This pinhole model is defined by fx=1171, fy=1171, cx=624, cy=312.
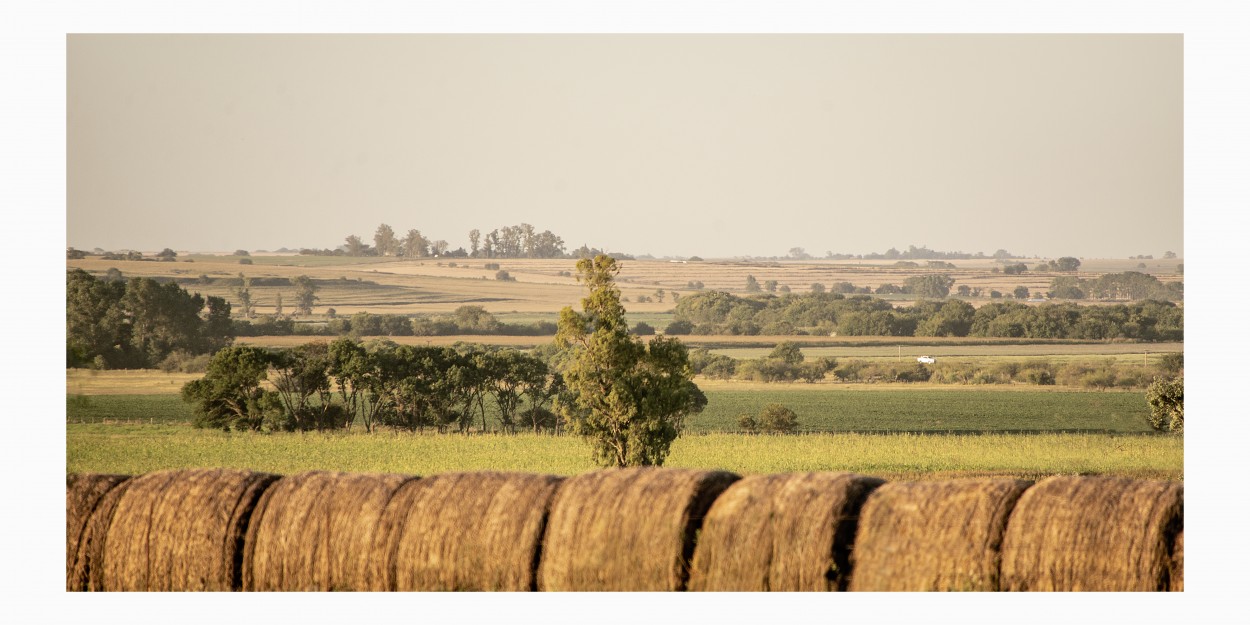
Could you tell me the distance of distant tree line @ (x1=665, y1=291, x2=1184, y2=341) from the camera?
277 feet

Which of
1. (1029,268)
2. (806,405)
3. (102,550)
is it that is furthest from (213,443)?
(1029,268)

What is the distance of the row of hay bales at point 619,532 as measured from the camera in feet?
33.1

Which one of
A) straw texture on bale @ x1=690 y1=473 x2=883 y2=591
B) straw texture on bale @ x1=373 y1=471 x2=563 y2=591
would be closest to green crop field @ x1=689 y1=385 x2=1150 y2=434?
straw texture on bale @ x1=373 y1=471 x2=563 y2=591

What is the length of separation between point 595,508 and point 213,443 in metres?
31.9

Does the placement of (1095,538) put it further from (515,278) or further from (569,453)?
(515,278)

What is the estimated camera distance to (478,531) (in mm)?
10898

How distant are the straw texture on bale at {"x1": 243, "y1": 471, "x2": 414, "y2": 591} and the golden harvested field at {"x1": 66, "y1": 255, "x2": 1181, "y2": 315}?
3488 inches

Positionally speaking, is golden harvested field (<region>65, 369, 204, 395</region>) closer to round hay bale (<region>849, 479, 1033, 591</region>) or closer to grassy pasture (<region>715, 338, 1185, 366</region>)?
grassy pasture (<region>715, 338, 1185, 366</region>)

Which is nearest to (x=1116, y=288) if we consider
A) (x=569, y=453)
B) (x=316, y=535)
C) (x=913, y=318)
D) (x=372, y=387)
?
(x=913, y=318)

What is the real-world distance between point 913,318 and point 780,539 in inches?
3462

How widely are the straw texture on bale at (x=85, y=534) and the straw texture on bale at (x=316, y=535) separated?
4.86ft

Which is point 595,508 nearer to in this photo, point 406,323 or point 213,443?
point 213,443

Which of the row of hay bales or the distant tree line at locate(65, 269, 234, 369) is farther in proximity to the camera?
the distant tree line at locate(65, 269, 234, 369)

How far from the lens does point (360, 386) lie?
1714 inches
